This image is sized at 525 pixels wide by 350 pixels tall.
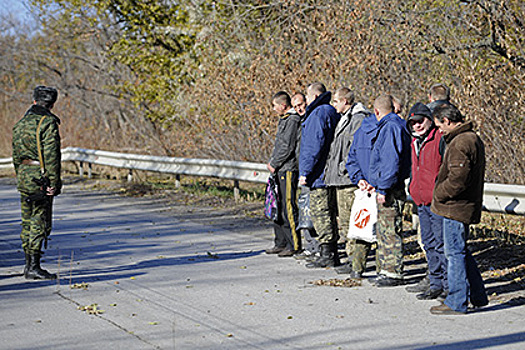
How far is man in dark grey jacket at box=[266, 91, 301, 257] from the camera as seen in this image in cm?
975

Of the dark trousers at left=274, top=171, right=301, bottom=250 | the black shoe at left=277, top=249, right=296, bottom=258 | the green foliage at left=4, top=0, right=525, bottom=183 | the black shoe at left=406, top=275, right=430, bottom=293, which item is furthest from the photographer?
the green foliage at left=4, top=0, right=525, bottom=183

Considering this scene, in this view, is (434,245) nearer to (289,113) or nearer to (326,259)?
(326,259)

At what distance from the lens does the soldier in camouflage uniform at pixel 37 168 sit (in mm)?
8273

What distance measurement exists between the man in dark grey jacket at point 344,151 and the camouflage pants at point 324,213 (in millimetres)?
146

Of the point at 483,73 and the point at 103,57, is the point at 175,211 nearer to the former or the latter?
the point at 483,73

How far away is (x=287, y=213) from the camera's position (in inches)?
386

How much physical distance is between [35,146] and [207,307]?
9.03ft

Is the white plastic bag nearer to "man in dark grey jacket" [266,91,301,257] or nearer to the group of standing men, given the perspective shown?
the group of standing men

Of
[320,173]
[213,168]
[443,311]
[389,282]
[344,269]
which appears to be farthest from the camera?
[213,168]

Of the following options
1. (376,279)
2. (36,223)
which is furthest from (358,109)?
(36,223)

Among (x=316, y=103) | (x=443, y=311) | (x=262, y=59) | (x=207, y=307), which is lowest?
(x=443, y=311)

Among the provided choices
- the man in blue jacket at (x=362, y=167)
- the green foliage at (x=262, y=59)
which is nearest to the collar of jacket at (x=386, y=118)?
the man in blue jacket at (x=362, y=167)

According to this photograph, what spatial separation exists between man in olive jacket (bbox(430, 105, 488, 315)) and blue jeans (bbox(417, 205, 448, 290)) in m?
0.45

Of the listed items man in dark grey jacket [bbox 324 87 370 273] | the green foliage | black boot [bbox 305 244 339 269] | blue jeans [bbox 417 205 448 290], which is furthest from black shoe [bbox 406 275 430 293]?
the green foliage
